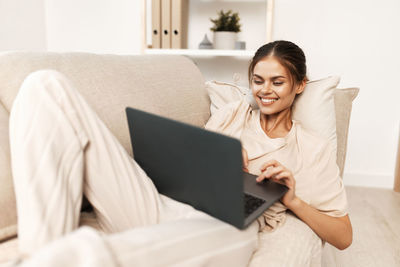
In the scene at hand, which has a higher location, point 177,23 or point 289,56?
point 177,23

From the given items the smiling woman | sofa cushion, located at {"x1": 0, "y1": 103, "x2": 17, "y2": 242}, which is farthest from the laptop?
sofa cushion, located at {"x1": 0, "y1": 103, "x2": 17, "y2": 242}

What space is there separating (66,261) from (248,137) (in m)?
0.77

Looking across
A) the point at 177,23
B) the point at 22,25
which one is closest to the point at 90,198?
the point at 177,23

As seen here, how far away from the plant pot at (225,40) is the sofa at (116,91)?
615mm

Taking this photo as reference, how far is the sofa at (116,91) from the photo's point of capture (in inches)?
30.5

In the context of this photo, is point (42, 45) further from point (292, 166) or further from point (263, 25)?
point (292, 166)

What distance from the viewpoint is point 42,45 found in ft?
7.53

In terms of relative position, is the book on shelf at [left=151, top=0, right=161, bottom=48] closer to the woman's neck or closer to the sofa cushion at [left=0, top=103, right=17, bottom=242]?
the woman's neck

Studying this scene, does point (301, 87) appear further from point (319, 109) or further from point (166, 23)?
point (166, 23)

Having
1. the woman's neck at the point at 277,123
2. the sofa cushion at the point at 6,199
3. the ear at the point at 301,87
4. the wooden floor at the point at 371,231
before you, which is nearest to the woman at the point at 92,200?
the sofa cushion at the point at 6,199

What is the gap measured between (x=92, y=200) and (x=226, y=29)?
1.50m

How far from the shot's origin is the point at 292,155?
104cm

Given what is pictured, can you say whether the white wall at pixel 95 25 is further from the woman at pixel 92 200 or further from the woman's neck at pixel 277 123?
the woman at pixel 92 200

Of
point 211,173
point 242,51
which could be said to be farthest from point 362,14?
point 211,173
